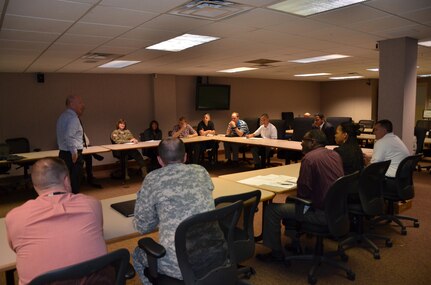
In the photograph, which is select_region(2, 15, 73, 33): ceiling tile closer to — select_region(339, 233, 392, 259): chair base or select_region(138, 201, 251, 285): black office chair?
select_region(138, 201, 251, 285): black office chair

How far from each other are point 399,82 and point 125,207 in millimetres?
3823

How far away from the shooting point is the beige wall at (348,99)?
11656 millimetres

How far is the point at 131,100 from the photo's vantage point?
8594 millimetres

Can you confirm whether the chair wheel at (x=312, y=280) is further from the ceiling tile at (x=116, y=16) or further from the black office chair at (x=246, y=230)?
the ceiling tile at (x=116, y=16)

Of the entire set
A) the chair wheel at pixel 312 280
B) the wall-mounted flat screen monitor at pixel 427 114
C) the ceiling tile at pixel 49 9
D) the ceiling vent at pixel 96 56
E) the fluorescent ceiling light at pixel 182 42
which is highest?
the fluorescent ceiling light at pixel 182 42

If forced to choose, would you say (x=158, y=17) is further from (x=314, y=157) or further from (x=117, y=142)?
(x=117, y=142)

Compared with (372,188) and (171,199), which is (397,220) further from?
(171,199)

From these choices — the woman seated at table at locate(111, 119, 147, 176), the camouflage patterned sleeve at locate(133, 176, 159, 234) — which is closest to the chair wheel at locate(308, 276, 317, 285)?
the camouflage patterned sleeve at locate(133, 176, 159, 234)

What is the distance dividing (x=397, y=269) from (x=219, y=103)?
7361 millimetres

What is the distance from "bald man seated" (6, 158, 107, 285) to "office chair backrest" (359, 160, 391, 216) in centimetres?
236

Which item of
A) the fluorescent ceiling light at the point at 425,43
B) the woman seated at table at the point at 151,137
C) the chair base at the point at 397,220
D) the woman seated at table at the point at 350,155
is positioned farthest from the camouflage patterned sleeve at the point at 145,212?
the woman seated at table at the point at 151,137

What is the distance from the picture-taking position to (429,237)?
143 inches

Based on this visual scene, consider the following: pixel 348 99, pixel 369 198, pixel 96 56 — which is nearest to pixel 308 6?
pixel 369 198

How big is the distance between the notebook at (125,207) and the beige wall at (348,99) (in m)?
10.9
